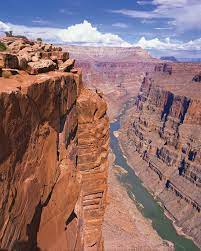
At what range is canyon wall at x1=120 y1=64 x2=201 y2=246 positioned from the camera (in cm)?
7762

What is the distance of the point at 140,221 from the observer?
64.2m

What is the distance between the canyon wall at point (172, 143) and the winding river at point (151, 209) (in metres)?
1.78

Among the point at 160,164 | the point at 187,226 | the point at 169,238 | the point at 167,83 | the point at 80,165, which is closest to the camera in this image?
the point at 80,165

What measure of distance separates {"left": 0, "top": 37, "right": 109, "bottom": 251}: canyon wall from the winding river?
46174mm

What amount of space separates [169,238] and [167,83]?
300 ft

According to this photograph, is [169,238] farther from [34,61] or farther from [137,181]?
[34,61]

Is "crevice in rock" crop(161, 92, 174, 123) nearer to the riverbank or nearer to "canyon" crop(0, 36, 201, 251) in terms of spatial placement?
the riverbank

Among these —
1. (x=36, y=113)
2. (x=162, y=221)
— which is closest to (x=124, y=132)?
(x=162, y=221)

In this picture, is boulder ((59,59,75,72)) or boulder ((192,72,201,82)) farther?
boulder ((192,72,201,82))

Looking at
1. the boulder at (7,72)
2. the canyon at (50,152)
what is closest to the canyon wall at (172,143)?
the canyon at (50,152)

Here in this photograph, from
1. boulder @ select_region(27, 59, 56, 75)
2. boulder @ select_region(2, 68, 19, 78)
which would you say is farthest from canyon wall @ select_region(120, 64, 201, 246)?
boulder @ select_region(2, 68, 19, 78)

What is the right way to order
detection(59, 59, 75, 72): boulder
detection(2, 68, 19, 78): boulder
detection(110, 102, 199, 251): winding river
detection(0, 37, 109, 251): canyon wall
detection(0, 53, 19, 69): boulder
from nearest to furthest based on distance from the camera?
1. detection(0, 37, 109, 251): canyon wall
2. detection(2, 68, 19, 78): boulder
3. detection(0, 53, 19, 69): boulder
4. detection(59, 59, 75, 72): boulder
5. detection(110, 102, 199, 251): winding river

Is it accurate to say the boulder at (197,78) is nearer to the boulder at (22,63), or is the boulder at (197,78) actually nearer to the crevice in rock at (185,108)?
the crevice in rock at (185,108)

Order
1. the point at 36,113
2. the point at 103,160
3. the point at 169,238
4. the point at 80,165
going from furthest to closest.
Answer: the point at 169,238, the point at 103,160, the point at 80,165, the point at 36,113
